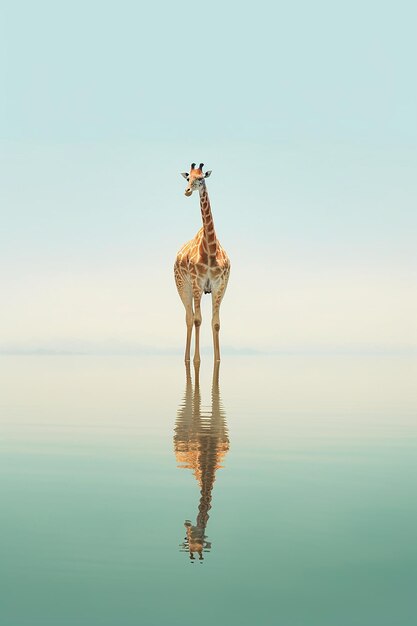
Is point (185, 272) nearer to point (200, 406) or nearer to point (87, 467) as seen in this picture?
point (200, 406)

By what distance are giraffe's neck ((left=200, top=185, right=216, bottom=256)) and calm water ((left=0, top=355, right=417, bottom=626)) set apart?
1507 centimetres

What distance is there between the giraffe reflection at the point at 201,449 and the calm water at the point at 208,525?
2 centimetres

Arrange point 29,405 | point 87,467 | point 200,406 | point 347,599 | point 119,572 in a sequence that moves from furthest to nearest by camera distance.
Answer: point 29,405
point 200,406
point 87,467
point 119,572
point 347,599

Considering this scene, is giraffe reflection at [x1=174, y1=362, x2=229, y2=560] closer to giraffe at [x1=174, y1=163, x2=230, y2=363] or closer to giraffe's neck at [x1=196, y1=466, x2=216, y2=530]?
giraffe's neck at [x1=196, y1=466, x2=216, y2=530]

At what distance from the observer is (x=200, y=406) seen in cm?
1308

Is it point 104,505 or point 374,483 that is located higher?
point 374,483

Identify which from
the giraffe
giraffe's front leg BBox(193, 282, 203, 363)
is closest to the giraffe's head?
the giraffe

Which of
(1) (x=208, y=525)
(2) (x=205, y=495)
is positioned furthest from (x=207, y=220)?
(1) (x=208, y=525)

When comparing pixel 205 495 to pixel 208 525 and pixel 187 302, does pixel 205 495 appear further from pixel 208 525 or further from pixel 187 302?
pixel 187 302

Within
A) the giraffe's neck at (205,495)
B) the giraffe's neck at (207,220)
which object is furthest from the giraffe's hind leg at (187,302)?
the giraffe's neck at (205,495)

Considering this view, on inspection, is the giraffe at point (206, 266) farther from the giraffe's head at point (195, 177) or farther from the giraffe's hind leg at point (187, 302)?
the giraffe's hind leg at point (187, 302)

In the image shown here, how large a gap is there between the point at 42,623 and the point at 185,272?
25.0 meters

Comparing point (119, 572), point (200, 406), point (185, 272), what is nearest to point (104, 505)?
point (119, 572)

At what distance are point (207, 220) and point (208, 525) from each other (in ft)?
68.9
